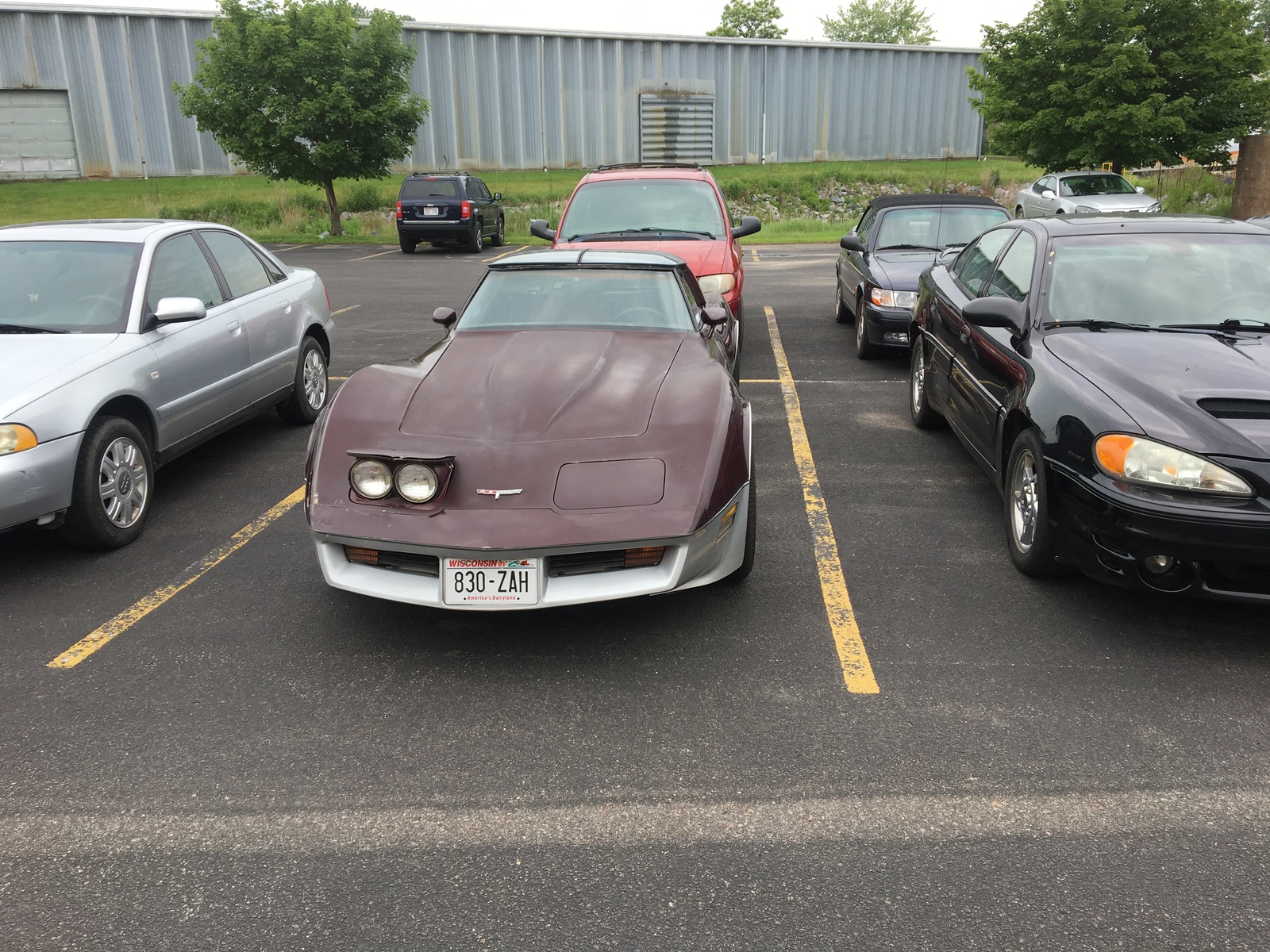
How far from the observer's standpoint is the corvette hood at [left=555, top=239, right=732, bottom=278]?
8.64 m

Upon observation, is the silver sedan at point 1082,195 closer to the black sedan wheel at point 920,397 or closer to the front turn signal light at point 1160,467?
the black sedan wheel at point 920,397

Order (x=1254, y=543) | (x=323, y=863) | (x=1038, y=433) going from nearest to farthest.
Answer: (x=323, y=863) → (x=1254, y=543) → (x=1038, y=433)

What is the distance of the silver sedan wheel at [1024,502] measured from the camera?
14.7 feet

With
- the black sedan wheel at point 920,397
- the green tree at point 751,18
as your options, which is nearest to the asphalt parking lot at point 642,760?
the black sedan wheel at point 920,397

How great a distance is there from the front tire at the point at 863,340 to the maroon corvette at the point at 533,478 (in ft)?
16.4

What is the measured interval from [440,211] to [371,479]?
65.6 ft

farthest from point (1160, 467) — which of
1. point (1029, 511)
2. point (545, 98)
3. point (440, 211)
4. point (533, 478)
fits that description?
point (545, 98)

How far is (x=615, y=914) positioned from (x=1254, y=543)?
102 inches

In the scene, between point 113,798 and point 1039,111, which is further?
point 1039,111

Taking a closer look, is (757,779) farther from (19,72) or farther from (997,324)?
(19,72)

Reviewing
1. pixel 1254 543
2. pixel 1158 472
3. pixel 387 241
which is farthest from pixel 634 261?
pixel 387 241

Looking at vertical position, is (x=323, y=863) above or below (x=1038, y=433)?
below

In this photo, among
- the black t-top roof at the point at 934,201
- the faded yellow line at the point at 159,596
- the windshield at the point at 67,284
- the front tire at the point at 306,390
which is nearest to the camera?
the faded yellow line at the point at 159,596

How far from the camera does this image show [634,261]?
225 inches
